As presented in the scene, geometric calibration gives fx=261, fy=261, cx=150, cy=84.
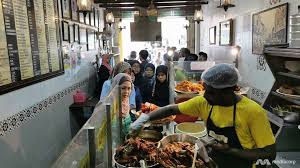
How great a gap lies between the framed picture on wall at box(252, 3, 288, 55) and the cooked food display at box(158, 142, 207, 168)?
2168mm

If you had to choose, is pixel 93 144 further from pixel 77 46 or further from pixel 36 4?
pixel 77 46

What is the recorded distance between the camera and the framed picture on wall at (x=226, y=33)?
17.8ft

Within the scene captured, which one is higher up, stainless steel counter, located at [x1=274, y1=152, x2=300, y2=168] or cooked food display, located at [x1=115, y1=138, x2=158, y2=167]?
cooked food display, located at [x1=115, y1=138, x2=158, y2=167]

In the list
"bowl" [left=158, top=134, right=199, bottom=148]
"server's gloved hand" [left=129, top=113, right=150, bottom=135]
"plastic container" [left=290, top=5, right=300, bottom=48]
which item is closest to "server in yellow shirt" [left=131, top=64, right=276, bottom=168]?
"bowl" [left=158, top=134, right=199, bottom=148]

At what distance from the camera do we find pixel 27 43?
314 cm

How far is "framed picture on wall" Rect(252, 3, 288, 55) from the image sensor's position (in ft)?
10.5

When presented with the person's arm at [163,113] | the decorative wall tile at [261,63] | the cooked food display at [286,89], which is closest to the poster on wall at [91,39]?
the decorative wall tile at [261,63]

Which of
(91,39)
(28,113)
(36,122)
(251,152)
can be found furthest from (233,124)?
(91,39)

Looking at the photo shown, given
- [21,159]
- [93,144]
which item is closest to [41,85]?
[21,159]

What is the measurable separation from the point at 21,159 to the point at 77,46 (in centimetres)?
304

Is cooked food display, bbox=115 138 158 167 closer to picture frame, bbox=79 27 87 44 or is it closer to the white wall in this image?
the white wall

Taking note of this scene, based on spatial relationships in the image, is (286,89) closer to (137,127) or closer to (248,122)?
(248,122)

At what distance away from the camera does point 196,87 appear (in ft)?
11.6

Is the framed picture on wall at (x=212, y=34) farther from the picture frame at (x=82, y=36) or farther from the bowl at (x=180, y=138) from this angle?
the bowl at (x=180, y=138)
